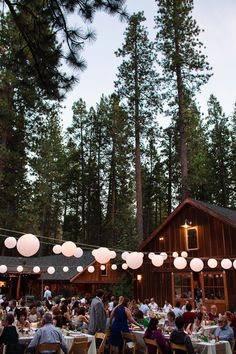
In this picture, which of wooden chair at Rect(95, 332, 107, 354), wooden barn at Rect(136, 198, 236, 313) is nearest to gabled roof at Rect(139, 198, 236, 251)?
wooden barn at Rect(136, 198, 236, 313)

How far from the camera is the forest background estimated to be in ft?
22.2

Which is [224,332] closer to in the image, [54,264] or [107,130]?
[54,264]

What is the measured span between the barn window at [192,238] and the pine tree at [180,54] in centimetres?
512

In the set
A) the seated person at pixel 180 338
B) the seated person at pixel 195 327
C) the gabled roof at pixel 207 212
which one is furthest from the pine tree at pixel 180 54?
the seated person at pixel 180 338

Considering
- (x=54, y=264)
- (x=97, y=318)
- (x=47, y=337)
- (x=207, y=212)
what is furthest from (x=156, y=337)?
(x=54, y=264)

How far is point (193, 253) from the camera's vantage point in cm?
1770

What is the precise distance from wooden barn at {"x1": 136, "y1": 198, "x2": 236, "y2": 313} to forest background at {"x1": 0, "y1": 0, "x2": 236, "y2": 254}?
84.1 inches

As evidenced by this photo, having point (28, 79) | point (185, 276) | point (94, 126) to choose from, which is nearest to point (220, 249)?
point (185, 276)

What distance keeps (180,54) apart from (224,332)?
17.4m

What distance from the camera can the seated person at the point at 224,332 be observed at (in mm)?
8008

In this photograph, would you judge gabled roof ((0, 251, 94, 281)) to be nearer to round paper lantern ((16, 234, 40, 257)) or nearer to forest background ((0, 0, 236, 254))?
forest background ((0, 0, 236, 254))

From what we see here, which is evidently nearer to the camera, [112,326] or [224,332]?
[112,326]

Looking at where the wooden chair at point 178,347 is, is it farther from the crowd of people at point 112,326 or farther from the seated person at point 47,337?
the seated person at point 47,337

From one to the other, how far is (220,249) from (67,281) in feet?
44.0
